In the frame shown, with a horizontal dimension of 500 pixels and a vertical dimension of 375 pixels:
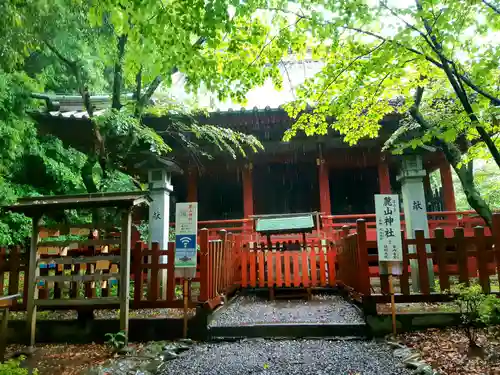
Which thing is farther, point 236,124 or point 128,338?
point 236,124

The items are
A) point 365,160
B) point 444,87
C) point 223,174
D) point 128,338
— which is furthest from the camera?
point 223,174

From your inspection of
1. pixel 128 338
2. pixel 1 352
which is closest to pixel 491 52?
pixel 128 338

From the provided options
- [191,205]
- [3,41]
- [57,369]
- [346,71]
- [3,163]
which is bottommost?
[57,369]

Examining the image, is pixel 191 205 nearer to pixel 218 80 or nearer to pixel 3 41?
pixel 218 80

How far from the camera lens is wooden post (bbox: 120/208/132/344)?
5.09 metres

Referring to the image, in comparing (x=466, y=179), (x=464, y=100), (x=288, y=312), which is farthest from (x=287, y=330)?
(x=466, y=179)

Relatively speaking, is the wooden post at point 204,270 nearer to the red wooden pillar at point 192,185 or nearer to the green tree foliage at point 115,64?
the green tree foliage at point 115,64

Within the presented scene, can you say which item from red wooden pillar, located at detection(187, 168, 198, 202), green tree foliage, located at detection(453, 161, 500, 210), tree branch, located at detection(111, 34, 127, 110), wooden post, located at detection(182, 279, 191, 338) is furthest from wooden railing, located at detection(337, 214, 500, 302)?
red wooden pillar, located at detection(187, 168, 198, 202)

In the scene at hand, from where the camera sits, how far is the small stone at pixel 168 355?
447 cm

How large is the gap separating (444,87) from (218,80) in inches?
176

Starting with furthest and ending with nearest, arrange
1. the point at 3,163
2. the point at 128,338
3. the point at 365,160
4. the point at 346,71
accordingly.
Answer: the point at 365,160 < the point at 3,163 < the point at 128,338 < the point at 346,71

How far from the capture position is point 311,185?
14719mm

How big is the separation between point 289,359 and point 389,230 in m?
2.43

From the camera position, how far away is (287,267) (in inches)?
318
